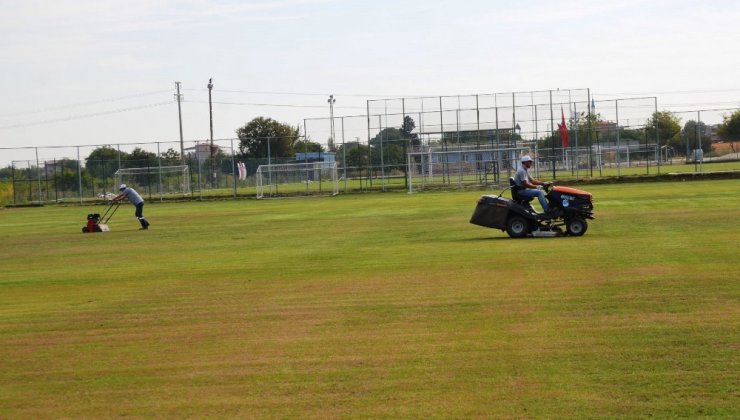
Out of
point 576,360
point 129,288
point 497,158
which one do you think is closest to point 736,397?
point 576,360

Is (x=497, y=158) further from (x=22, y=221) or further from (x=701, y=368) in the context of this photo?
(x=701, y=368)

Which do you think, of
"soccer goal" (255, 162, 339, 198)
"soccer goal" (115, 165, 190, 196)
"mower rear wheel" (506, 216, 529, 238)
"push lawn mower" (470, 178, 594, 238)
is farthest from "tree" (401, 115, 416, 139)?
"mower rear wheel" (506, 216, 529, 238)

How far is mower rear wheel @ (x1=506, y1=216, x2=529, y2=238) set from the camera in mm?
22547

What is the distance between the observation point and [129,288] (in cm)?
1620

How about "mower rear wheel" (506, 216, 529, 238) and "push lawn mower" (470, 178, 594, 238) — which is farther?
"mower rear wheel" (506, 216, 529, 238)

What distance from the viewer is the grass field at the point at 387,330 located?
8.32m

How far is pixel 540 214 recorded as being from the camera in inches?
882

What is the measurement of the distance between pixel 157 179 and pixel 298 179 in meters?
8.70

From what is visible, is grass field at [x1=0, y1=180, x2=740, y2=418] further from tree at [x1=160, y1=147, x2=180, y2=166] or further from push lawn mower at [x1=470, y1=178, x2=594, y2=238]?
tree at [x1=160, y1=147, x2=180, y2=166]

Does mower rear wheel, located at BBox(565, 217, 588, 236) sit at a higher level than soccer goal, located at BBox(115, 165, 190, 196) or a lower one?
lower

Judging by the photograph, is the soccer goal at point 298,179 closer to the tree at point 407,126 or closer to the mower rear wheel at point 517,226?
the tree at point 407,126

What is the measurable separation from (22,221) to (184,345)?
34732 millimetres

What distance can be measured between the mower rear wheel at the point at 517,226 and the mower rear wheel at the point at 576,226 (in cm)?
88

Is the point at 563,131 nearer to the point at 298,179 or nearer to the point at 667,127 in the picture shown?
the point at 298,179
